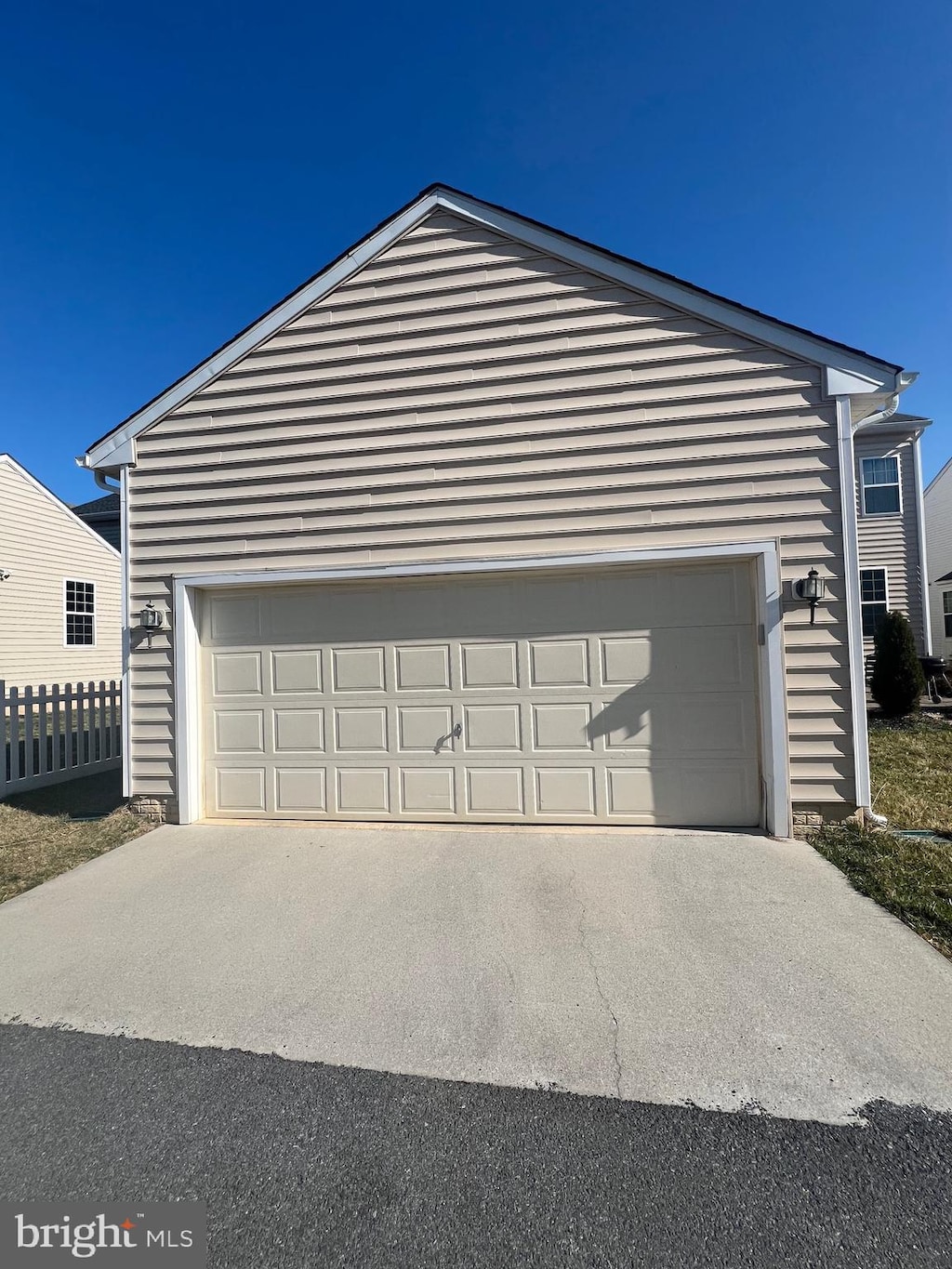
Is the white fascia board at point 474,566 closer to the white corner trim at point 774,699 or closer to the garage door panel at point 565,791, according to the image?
the white corner trim at point 774,699

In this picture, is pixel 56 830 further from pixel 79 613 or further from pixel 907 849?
pixel 79 613

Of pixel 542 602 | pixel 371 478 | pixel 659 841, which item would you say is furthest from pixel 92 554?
pixel 659 841

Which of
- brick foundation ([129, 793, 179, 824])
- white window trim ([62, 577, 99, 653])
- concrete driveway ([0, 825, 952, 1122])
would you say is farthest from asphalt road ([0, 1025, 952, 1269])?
white window trim ([62, 577, 99, 653])

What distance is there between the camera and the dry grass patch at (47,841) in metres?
4.28

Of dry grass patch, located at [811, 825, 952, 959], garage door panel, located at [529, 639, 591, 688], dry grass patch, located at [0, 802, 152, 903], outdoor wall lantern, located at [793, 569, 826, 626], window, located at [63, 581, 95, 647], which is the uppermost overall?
window, located at [63, 581, 95, 647]

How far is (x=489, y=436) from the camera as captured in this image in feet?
16.4

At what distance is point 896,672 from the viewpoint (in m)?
9.26

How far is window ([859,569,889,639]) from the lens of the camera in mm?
12281

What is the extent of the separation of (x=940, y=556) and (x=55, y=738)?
21.7 meters

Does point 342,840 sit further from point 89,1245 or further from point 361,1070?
point 89,1245

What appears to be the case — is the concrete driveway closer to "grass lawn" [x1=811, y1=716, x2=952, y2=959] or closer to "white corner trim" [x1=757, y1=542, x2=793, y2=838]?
"grass lawn" [x1=811, y1=716, x2=952, y2=959]

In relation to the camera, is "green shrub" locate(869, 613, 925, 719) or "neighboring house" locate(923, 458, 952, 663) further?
"neighboring house" locate(923, 458, 952, 663)

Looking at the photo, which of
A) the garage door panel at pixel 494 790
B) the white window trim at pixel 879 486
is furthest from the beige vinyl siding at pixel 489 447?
the white window trim at pixel 879 486

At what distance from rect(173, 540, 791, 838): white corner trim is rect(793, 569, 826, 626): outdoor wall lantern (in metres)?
0.14
